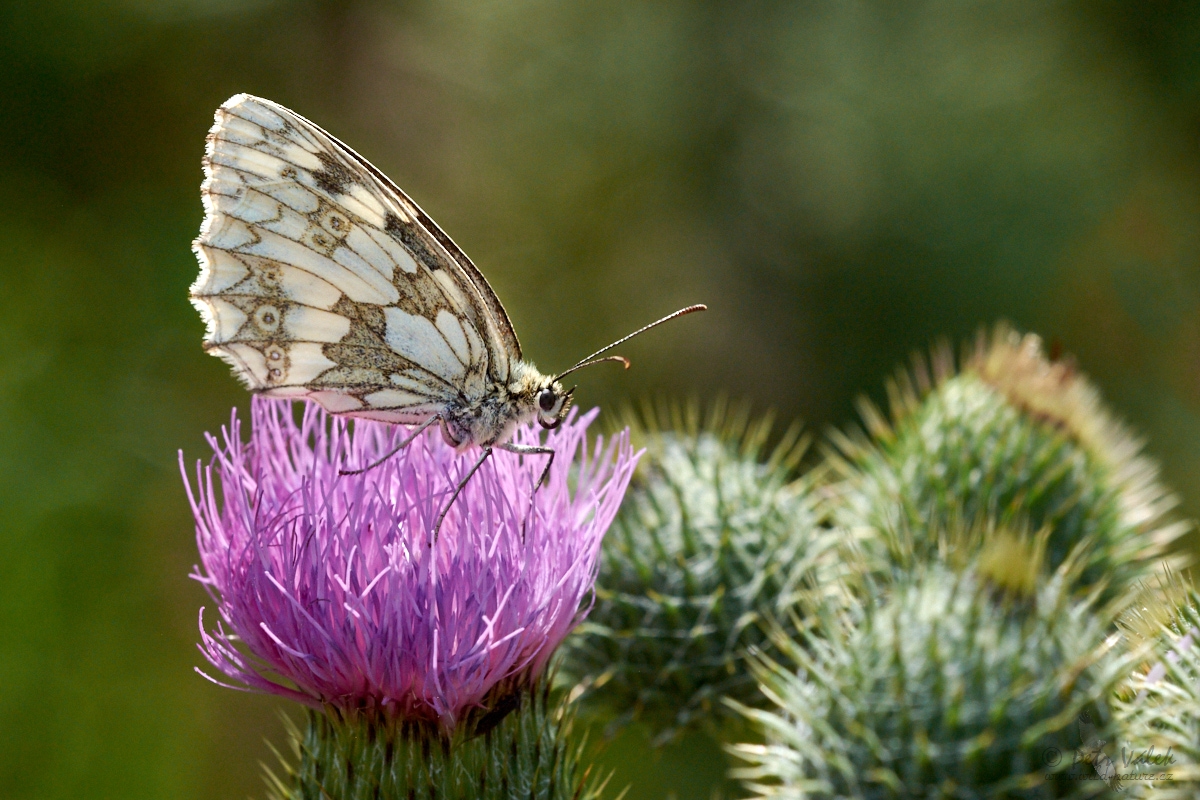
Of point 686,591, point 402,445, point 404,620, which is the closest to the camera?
point 404,620

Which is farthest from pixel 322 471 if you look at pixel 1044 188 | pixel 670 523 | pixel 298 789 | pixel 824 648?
pixel 1044 188

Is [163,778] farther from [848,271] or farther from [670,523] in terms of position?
[848,271]

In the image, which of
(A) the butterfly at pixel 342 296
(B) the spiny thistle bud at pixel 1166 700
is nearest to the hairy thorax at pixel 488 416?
(A) the butterfly at pixel 342 296

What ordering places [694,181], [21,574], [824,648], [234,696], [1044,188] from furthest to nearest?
[694,181] → [1044,188] → [234,696] → [21,574] → [824,648]

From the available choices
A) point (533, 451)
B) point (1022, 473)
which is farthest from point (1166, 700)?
point (533, 451)

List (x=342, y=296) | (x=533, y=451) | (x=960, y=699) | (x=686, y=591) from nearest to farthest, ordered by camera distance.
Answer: (x=960, y=699), (x=533, y=451), (x=342, y=296), (x=686, y=591)

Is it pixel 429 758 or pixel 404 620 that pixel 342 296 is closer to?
pixel 404 620
